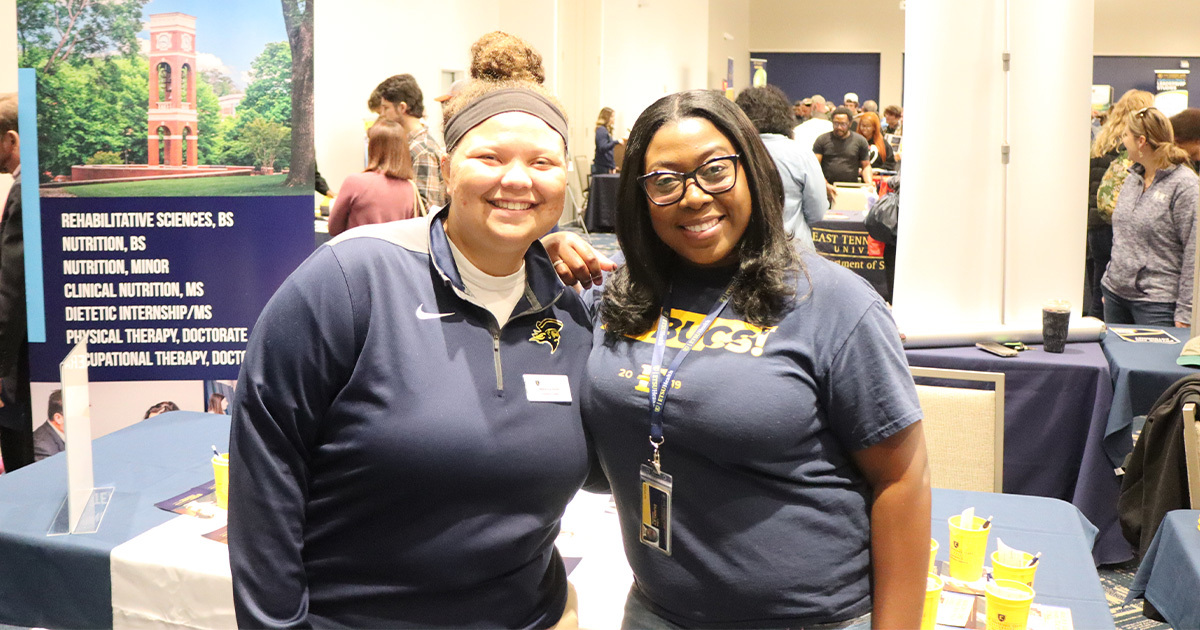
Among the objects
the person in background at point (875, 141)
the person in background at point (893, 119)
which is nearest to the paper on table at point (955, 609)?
the person in background at point (875, 141)

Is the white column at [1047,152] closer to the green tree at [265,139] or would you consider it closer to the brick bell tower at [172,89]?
the green tree at [265,139]

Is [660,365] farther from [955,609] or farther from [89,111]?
[89,111]

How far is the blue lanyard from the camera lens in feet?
4.60

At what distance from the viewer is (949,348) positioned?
3.70 meters

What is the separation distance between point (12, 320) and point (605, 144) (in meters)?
10.1

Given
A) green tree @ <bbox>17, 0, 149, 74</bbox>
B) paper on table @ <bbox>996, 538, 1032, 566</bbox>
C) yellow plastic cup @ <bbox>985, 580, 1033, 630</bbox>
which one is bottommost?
yellow plastic cup @ <bbox>985, 580, 1033, 630</bbox>

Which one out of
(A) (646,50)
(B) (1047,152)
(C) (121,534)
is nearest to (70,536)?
(C) (121,534)

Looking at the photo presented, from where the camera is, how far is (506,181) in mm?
1392

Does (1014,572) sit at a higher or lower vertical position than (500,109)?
lower

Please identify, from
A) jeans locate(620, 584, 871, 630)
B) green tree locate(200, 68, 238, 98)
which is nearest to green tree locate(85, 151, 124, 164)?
green tree locate(200, 68, 238, 98)

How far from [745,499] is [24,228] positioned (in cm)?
287

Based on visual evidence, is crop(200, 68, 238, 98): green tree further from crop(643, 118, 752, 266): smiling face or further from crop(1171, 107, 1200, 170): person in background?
crop(1171, 107, 1200, 170): person in background

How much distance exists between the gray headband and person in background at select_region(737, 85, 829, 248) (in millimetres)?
Result: 2892

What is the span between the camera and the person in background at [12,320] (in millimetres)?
3225
